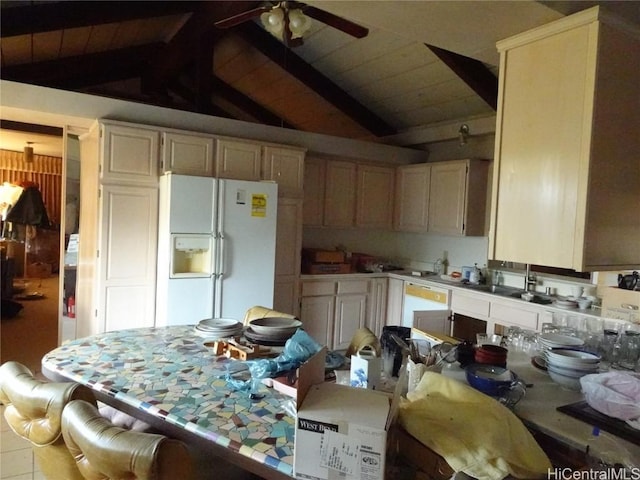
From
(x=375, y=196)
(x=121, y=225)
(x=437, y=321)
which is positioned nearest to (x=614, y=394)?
(x=437, y=321)

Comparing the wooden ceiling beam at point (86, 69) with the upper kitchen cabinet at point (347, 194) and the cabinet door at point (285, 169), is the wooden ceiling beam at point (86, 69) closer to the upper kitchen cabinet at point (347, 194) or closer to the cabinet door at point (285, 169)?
the cabinet door at point (285, 169)

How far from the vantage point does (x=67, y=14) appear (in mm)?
3113

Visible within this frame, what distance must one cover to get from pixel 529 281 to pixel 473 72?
1.94 m

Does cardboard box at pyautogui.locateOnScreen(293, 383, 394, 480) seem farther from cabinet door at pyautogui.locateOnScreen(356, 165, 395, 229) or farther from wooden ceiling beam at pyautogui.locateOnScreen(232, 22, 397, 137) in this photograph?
wooden ceiling beam at pyautogui.locateOnScreen(232, 22, 397, 137)

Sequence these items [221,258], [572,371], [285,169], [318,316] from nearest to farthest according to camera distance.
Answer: [572,371], [221,258], [285,169], [318,316]

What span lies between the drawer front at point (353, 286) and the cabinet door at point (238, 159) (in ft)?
4.73

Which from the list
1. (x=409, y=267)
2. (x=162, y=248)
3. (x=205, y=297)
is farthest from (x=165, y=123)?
(x=409, y=267)

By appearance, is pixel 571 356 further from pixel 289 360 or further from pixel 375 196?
pixel 375 196

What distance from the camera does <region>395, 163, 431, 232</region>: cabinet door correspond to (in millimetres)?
4664

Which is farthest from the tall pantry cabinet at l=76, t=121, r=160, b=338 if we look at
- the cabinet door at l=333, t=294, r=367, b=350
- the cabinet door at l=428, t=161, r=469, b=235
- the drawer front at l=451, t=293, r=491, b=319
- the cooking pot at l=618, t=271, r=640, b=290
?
the cooking pot at l=618, t=271, r=640, b=290

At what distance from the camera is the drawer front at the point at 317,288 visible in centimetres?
427

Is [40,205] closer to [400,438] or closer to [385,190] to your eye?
[385,190]

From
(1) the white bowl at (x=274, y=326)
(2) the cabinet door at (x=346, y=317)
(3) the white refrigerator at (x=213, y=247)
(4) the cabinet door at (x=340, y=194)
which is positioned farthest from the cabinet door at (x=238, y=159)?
(1) the white bowl at (x=274, y=326)

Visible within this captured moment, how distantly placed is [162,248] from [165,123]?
41.2 inches
